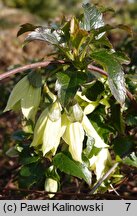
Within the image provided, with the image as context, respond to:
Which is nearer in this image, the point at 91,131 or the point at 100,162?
the point at 91,131

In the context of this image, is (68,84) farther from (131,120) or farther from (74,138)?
(131,120)

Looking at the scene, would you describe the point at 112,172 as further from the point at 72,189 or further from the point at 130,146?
the point at 72,189

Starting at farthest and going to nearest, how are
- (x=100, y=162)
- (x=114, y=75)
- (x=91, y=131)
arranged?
(x=100, y=162) → (x=91, y=131) → (x=114, y=75)

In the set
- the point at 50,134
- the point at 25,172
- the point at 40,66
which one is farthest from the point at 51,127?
the point at 25,172

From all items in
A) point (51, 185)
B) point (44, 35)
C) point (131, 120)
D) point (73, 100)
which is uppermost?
point (44, 35)

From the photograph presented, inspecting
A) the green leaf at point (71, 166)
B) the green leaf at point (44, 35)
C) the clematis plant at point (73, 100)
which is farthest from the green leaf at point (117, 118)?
the green leaf at point (44, 35)
